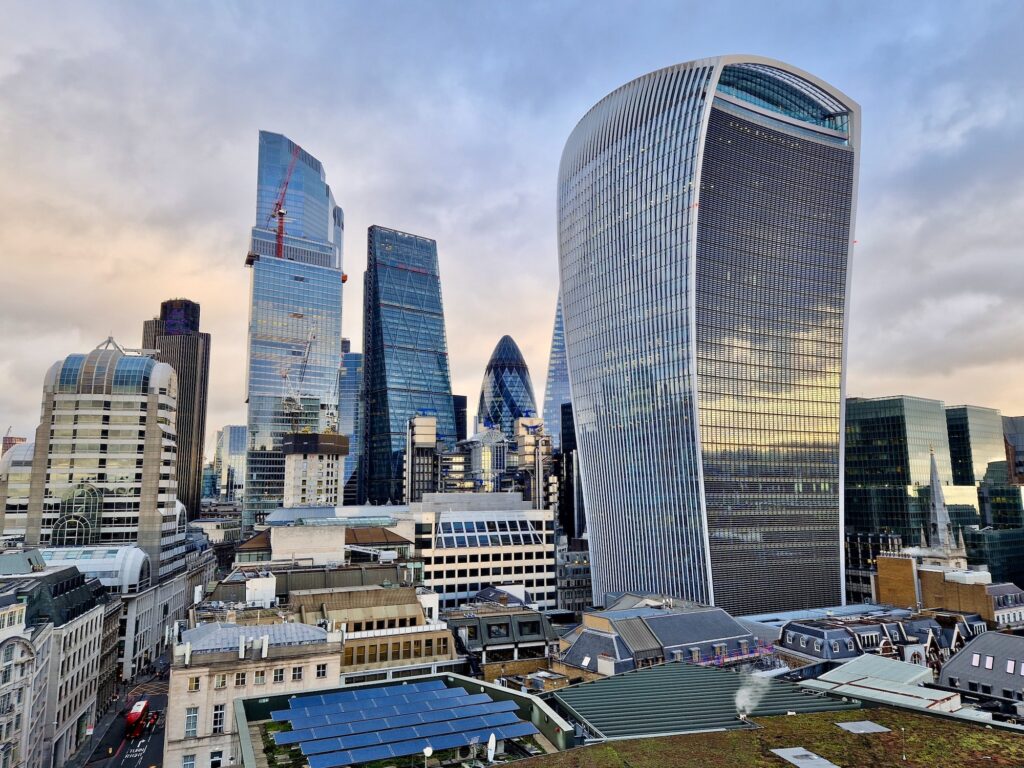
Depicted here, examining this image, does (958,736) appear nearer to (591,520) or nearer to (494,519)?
(494,519)

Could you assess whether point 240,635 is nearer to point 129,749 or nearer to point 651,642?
point 651,642

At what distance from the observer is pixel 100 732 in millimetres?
102250

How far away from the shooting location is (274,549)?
129m

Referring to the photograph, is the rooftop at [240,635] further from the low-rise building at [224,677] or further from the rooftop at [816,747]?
the rooftop at [816,747]

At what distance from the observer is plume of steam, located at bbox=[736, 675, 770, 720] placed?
48406 millimetres

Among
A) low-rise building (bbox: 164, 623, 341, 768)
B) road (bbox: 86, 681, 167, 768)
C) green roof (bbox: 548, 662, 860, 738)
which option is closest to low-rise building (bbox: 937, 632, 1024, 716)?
green roof (bbox: 548, 662, 860, 738)

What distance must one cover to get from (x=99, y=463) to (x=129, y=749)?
7517 cm

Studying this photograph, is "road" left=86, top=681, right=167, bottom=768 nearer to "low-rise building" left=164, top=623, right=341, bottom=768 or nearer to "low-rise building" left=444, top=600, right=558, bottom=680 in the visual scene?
"low-rise building" left=164, top=623, right=341, bottom=768

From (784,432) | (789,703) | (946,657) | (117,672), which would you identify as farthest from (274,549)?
(784,432)

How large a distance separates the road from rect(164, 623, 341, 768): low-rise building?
29365mm

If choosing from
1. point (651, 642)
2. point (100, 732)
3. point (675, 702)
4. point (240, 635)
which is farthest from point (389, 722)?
point (100, 732)

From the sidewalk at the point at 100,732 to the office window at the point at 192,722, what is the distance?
135 ft

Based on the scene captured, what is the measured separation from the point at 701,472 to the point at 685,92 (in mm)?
89130

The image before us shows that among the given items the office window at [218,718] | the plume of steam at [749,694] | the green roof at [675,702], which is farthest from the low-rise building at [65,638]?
the plume of steam at [749,694]
